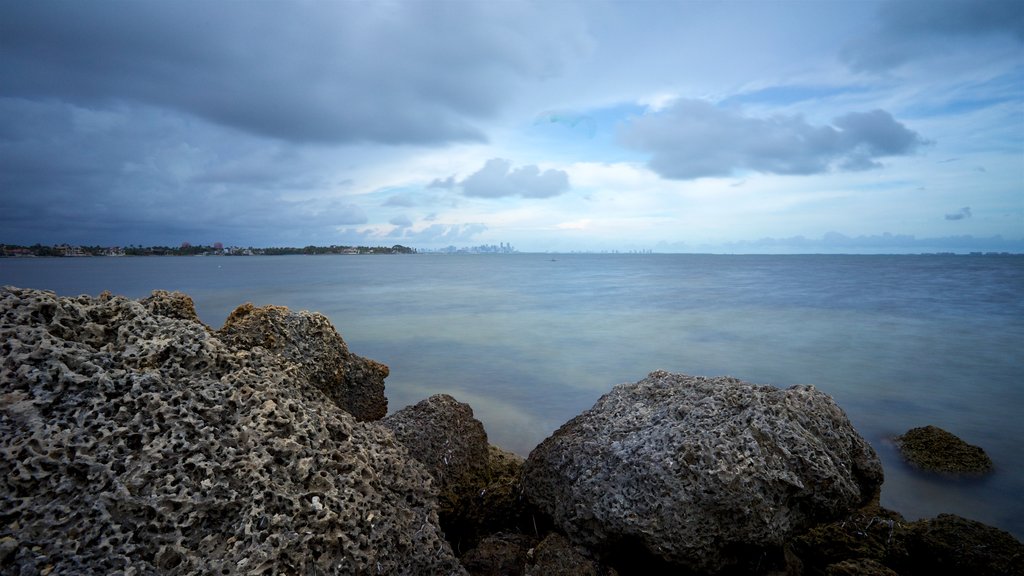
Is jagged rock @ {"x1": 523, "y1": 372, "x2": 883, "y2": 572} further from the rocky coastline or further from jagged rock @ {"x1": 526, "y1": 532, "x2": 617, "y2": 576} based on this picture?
jagged rock @ {"x1": 526, "y1": 532, "x2": 617, "y2": 576}

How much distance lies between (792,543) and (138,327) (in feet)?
14.5

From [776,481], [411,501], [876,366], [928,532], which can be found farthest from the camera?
[876,366]

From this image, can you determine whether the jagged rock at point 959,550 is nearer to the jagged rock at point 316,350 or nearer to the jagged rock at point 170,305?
the jagged rock at point 316,350

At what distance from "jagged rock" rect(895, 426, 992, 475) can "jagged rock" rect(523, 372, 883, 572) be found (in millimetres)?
3300

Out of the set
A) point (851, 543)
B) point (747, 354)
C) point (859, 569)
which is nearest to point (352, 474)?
point (859, 569)

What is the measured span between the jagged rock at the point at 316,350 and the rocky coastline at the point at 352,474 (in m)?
0.02

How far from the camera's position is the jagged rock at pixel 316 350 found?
163 inches

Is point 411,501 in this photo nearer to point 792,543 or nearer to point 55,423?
point 55,423

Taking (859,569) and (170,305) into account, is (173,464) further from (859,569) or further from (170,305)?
(859,569)

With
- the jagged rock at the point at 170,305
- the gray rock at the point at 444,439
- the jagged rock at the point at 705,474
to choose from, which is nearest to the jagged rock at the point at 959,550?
the jagged rock at the point at 705,474

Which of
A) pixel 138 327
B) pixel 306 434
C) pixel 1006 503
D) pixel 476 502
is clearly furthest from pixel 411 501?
pixel 1006 503

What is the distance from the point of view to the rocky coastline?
7.04ft

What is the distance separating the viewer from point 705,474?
10.7ft

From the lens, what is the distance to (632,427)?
3.88 m
